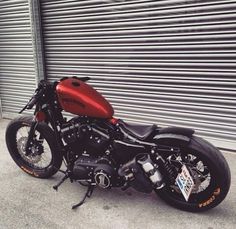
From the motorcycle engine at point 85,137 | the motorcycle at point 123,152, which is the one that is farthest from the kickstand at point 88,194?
the motorcycle engine at point 85,137

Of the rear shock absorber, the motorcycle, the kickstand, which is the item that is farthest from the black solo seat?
the kickstand

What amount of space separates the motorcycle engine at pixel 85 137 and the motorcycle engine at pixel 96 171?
97 millimetres

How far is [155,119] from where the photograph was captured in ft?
15.2

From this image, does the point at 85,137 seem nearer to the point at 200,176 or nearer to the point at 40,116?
the point at 40,116

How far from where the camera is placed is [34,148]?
3.48 m

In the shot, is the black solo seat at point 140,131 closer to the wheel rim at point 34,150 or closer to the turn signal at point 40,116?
the turn signal at point 40,116

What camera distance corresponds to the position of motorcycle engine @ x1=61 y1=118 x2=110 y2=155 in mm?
2945

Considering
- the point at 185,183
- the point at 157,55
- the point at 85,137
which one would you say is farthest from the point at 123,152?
the point at 157,55

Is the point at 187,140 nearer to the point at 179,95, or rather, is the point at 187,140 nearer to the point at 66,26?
the point at 179,95

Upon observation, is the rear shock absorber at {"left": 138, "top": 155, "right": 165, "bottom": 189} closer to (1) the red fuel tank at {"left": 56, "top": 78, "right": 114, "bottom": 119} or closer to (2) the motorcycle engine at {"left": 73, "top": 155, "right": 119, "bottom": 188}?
(2) the motorcycle engine at {"left": 73, "top": 155, "right": 119, "bottom": 188}

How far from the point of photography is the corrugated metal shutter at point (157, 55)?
12.7ft

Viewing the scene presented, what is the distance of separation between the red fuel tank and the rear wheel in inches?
21.1

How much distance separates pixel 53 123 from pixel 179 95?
6.43 feet

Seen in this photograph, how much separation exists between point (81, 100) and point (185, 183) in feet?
4.05
